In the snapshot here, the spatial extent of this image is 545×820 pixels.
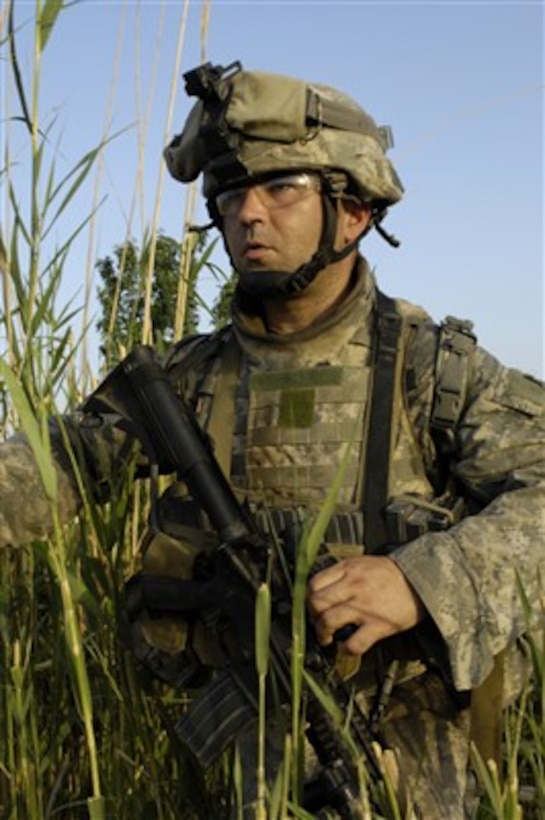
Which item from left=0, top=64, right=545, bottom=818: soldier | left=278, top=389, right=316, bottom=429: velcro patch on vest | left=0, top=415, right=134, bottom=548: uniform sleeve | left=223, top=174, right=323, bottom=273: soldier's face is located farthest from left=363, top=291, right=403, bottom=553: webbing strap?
left=0, top=415, right=134, bottom=548: uniform sleeve

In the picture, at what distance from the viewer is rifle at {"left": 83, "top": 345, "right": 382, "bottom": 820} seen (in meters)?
1.81

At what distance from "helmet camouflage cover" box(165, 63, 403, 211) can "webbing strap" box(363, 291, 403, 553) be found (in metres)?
0.36

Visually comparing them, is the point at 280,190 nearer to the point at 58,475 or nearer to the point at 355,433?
the point at 355,433

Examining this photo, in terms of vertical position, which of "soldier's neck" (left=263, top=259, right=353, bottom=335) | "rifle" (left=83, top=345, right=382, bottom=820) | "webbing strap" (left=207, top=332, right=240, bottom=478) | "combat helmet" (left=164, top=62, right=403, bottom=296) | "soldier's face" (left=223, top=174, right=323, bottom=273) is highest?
"combat helmet" (left=164, top=62, right=403, bottom=296)

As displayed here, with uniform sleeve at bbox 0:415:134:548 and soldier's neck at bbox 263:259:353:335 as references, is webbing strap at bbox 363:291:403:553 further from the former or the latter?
uniform sleeve at bbox 0:415:134:548

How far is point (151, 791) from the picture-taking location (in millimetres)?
2105

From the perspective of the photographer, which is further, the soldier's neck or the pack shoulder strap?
the soldier's neck

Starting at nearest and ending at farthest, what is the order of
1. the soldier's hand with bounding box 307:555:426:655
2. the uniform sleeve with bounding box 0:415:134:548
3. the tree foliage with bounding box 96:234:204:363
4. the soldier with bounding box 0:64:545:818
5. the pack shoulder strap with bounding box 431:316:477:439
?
the soldier's hand with bounding box 307:555:426:655, the soldier with bounding box 0:64:545:818, the pack shoulder strap with bounding box 431:316:477:439, the uniform sleeve with bounding box 0:415:134:548, the tree foliage with bounding box 96:234:204:363

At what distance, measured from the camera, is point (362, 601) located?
1767 millimetres

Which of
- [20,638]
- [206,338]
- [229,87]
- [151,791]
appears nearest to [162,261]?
[206,338]

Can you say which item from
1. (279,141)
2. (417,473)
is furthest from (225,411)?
(279,141)

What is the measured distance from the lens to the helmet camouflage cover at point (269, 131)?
2.22 m

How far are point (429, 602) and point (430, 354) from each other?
518 mm

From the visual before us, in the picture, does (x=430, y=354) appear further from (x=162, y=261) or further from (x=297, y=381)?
(x=162, y=261)
